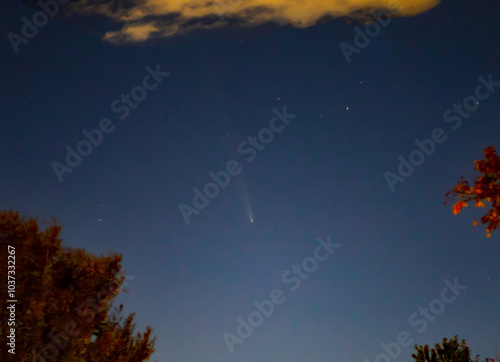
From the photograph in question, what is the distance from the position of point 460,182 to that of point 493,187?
396 millimetres

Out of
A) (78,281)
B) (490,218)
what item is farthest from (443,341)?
(490,218)

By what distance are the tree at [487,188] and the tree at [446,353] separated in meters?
22.0

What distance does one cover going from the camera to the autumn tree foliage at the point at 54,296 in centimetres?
1456

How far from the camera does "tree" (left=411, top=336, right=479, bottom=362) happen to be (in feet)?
78.7

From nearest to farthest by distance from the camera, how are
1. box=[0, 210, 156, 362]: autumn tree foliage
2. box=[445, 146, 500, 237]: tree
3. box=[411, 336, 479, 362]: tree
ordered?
1. box=[445, 146, 500, 237]: tree
2. box=[0, 210, 156, 362]: autumn tree foliage
3. box=[411, 336, 479, 362]: tree

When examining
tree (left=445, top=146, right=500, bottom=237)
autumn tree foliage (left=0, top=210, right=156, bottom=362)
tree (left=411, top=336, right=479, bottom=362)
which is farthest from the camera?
tree (left=411, top=336, right=479, bottom=362)
